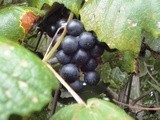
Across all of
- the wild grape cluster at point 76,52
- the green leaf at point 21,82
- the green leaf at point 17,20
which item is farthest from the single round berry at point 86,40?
the green leaf at point 21,82

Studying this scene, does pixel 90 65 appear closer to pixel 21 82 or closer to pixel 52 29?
pixel 52 29

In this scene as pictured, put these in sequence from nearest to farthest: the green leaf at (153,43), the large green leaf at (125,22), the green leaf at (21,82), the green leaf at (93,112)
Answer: the green leaf at (21,82) → the green leaf at (93,112) → the large green leaf at (125,22) → the green leaf at (153,43)

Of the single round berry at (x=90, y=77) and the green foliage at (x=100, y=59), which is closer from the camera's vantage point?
the green foliage at (x=100, y=59)

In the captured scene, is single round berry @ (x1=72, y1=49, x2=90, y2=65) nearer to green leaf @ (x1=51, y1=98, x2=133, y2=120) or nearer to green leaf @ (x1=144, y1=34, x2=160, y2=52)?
green leaf @ (x1=51, y1=98, x2=133, y2=120)

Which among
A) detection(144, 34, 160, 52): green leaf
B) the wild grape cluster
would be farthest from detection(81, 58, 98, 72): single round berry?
detection(144, 34, 160, 52): green leaf

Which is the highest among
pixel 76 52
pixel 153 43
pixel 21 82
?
pixel 21 82

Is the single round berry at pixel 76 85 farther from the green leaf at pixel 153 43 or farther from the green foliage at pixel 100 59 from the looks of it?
the green leaf at pixel 153 43

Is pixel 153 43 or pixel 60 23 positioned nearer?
pixel 60 23

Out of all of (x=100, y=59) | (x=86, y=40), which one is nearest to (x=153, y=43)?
(x=100, y=59)
